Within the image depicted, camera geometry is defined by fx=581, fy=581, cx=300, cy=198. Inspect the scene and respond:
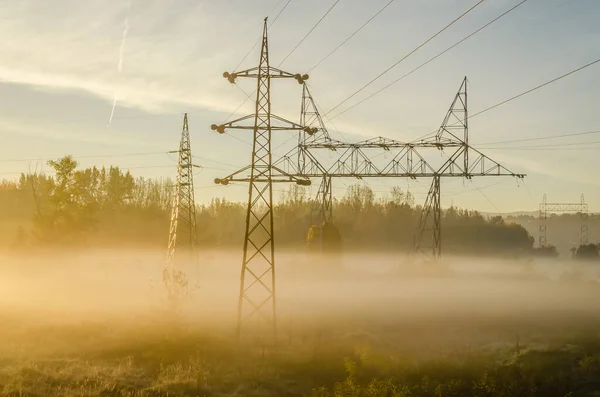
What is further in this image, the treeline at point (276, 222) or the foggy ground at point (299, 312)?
the treeline at point (276, 222)

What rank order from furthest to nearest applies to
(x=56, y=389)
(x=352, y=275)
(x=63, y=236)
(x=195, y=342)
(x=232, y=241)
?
(x=232, y=241) < (x=63, y=236) < (x=352, y=275) < (x=195, y=342) < (x=56, y=389)

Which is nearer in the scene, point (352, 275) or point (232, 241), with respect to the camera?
point (352, 275)

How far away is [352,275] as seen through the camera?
187 ft

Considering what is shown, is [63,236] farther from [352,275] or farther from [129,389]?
[129,389]

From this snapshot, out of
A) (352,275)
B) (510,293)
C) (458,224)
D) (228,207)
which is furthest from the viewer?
(228,207)

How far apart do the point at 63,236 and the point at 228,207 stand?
84544 millimetres

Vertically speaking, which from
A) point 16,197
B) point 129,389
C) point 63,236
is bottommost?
point 129,389

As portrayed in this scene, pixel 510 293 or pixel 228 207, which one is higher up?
pixel 228 207

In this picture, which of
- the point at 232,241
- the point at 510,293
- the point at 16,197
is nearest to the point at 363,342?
the point at 510,293

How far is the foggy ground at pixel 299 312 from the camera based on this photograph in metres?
26.0

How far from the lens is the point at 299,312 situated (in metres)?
36.4

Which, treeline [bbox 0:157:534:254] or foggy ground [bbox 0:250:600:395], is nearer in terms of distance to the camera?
foggy ground [bbox 0:250:600:395]

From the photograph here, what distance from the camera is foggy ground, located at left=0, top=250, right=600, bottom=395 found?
85.2 feet

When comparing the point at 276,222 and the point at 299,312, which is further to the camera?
the point at 276,222
